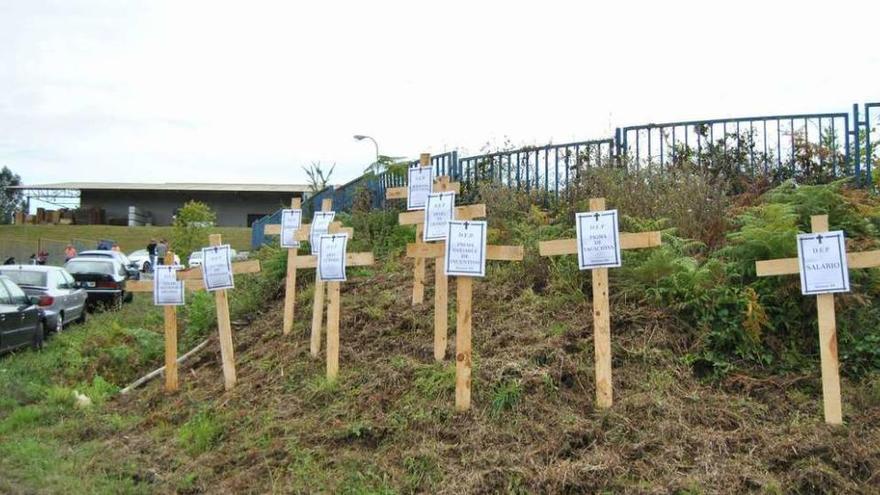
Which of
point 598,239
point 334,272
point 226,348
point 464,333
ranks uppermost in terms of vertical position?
point 598,239

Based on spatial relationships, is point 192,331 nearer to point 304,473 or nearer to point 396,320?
point 396,320

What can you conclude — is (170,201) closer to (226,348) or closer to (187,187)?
(187,187)

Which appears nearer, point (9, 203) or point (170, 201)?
point (170, 201)

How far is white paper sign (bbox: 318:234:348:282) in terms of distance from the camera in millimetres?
6676

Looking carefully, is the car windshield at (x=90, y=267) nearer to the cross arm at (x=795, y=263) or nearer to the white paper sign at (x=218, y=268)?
the white paper sign at (x=218, y=268)

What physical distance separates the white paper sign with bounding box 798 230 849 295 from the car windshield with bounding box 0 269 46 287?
43.2 feet

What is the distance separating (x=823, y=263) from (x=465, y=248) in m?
2.50

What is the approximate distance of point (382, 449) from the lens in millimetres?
5121

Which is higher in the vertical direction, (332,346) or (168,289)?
(168,289)

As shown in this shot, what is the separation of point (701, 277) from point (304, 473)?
345cm

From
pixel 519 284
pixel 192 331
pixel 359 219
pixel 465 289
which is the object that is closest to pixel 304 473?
pixel 465 289

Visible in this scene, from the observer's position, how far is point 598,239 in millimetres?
5391

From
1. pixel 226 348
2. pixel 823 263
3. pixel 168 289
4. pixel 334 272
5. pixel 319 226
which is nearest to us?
pixel 823 263

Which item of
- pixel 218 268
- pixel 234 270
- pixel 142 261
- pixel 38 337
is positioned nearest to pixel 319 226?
pixel 234 270
